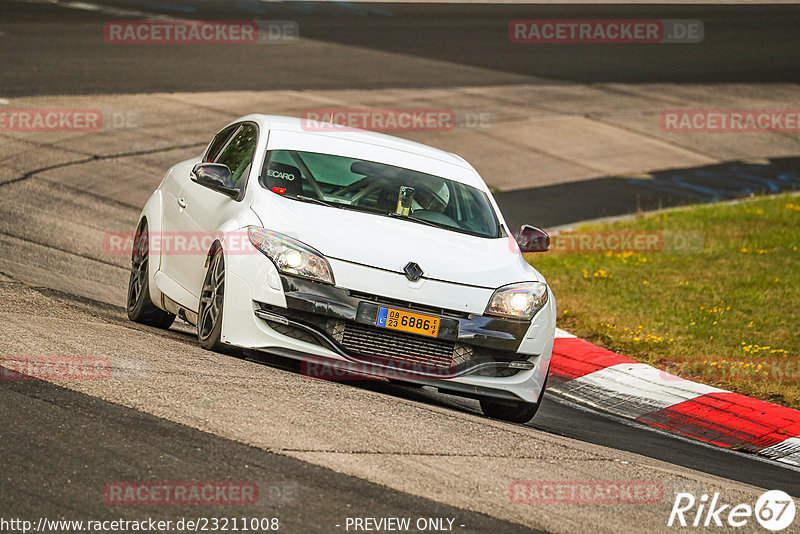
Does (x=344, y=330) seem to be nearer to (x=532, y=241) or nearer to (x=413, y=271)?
(x=413, y=271)

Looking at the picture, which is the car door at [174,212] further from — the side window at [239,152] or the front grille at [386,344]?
the front grille at [386,344]

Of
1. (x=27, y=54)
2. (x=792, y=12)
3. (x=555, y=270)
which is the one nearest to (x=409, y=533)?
(x=555, y=270)

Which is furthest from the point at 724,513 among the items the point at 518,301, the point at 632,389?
the point at 632,389

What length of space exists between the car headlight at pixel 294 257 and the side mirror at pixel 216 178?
745 millimetres

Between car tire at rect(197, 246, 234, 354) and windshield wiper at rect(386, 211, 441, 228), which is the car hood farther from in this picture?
car tire at rect(197, 246, 234, 354)

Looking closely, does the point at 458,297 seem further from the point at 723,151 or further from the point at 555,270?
the point at 723,151

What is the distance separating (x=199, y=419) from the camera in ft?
19.5

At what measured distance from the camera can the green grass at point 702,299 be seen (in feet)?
33.7

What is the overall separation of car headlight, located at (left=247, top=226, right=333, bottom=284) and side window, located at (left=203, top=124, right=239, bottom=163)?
2.17 metres

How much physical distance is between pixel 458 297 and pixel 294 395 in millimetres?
1257

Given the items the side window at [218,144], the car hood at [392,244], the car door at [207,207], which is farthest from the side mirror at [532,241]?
the side window at [218,144]

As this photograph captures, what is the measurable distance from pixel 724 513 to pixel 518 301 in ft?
6.85

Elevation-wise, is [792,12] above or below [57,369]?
above

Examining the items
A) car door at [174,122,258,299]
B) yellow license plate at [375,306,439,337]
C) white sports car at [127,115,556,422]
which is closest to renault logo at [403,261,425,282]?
white sports car at [127,115,556,422]
